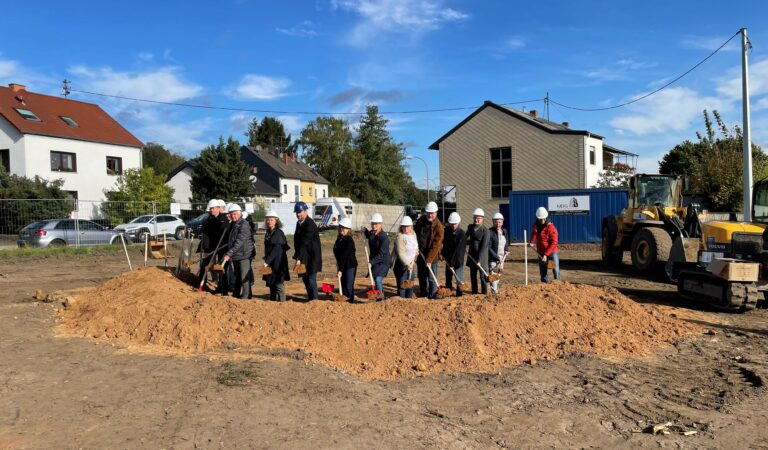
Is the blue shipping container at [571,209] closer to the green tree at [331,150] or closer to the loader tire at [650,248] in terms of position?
the loader tire at [650,248]

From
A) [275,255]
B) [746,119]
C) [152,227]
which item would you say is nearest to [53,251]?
[152,227]

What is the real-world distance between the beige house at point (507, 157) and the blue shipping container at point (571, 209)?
6.43 m

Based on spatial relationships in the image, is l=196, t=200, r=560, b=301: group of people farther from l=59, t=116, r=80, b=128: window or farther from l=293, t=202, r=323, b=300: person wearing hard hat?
l=59, t=116, r=80, b=128: window

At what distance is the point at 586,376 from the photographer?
5984mm

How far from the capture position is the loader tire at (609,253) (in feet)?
52.4

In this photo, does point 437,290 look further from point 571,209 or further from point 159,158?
point 159,158

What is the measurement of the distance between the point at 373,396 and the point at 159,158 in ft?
245

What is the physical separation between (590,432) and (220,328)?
4577mm

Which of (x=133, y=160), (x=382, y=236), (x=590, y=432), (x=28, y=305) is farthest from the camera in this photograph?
(x=133, y=160)

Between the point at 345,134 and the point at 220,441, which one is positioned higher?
the point at 345,134

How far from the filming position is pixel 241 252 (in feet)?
28.4

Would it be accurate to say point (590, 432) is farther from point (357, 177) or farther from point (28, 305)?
point (357, 177)

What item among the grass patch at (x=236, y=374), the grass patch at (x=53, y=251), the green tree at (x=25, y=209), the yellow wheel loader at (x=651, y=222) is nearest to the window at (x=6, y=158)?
the green tree at (x=25, y=209)

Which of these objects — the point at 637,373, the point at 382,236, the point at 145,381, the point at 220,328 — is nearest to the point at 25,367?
the point at 145,381
